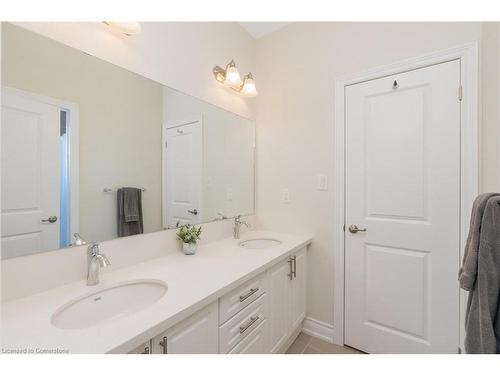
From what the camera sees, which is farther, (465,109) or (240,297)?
(465,109)

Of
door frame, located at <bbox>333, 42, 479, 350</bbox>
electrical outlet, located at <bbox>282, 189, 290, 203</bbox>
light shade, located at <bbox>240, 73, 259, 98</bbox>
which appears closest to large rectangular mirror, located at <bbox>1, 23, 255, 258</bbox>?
light shade, located at <bbox>240, 73, 259, 98</bbox>

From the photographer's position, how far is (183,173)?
61.9 inches

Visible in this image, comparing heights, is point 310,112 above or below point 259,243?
above

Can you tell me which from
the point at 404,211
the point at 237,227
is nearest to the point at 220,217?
the point at 237,227

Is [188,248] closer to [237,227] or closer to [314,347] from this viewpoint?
[237,227]

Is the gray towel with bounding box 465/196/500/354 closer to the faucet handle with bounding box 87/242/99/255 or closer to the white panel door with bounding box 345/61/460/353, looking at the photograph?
the white panel door with bounding box 345/61/460/353

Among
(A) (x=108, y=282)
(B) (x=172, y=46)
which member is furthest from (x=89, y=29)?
(A) (x=108, y=282)

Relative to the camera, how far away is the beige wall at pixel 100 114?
916 mm

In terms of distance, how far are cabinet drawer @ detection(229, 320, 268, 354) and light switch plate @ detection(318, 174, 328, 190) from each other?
1.05 metres

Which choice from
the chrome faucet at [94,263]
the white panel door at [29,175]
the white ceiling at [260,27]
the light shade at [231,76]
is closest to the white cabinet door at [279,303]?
the chrome faucet at [94,263]

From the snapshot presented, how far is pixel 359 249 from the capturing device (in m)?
1.67

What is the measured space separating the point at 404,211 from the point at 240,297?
1.20 m

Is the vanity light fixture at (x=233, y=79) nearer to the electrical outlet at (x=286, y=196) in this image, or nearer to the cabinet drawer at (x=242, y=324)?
the electrical outlet at (x=286, y=196)
